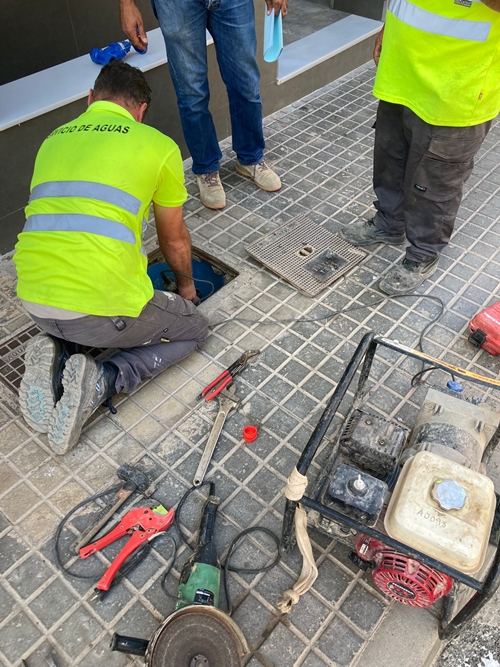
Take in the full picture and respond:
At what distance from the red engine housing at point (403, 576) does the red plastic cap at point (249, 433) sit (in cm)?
77

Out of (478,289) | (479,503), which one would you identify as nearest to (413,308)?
(478,289)

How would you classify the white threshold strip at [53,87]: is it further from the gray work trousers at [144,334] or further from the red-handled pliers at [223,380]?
the red-handled pliers at [223,380]

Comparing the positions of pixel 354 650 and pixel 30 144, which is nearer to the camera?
pixel 354 650

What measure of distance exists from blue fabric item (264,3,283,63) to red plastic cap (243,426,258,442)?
2.83 m

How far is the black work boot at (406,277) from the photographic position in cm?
322

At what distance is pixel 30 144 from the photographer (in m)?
3.36

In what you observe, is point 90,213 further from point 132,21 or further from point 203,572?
point 132,21

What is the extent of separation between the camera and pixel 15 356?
291cm

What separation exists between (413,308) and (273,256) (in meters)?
1.00

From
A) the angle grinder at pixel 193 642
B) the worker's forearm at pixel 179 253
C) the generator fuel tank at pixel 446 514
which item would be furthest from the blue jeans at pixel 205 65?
the angle grinder at pixel 193 642

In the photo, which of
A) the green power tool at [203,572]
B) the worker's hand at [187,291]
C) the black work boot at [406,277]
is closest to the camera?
the green power tool at [203,572]

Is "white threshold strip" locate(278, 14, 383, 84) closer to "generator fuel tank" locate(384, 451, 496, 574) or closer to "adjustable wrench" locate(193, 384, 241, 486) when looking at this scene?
"adjustable wrench" locate(193, 384, 241, 486)

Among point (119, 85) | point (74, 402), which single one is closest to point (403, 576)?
point (74, 402)

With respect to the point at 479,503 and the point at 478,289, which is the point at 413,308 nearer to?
the point at 478,289
